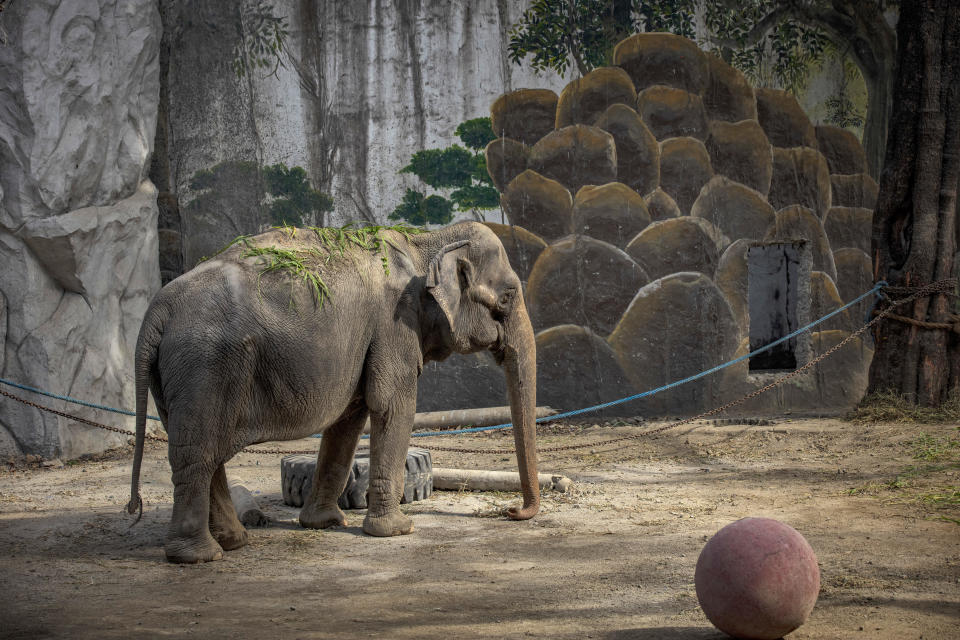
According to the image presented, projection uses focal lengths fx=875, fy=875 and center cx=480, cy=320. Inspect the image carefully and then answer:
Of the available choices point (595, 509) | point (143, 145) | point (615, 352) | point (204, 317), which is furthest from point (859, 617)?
point (143, 145)

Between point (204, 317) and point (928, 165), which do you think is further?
point (928, 165)

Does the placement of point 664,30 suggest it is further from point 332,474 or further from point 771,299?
point 332,474

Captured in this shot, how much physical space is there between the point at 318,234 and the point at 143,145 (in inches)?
214

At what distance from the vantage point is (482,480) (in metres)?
6.48

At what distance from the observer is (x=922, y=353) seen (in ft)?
29.1

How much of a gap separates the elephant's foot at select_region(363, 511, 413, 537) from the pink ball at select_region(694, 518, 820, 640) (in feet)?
7.72

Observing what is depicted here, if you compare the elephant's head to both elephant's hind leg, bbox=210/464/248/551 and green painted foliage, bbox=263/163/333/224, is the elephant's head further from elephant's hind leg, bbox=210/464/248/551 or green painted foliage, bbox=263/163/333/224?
green painted foliage, bbox=263/163/333/224

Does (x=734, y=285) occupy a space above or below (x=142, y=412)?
above

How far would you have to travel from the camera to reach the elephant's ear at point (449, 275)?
5.05 meters

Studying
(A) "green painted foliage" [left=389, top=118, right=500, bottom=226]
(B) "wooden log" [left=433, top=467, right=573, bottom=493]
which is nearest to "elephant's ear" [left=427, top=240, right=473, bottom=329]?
(B) "wooden log" [left=433, top=467, right=573, bottom=493]

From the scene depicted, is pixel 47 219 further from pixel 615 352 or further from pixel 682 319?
pixel 682 319

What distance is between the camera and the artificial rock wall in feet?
26.6

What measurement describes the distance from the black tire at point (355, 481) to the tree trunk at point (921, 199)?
5.47m

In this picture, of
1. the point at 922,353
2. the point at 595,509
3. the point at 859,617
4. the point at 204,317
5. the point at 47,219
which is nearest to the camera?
the point at 859,617
